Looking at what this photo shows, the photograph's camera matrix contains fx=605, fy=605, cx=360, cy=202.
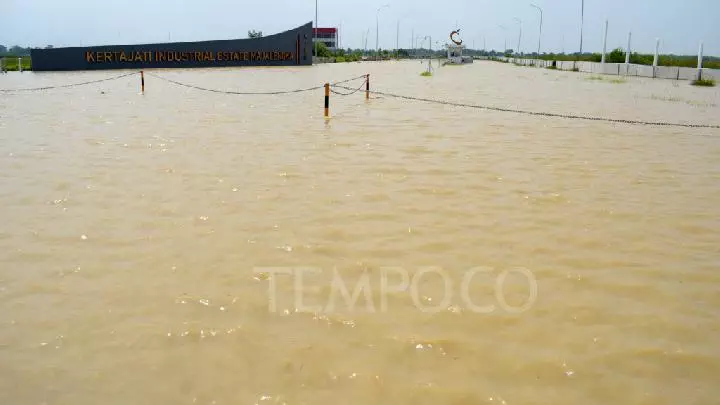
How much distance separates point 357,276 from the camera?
5.00 meters

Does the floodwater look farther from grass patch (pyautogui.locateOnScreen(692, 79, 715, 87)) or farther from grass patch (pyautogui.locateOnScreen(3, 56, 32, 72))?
grass patch (pyautogui.locateOnScreen(3, 56, 32, 72))

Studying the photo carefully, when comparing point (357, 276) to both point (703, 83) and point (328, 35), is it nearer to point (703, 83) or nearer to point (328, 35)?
point (703, 83)

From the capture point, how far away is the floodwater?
140 inches

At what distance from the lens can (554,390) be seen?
345cm

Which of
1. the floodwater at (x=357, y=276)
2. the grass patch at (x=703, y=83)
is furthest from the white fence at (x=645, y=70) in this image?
the floodwater at (x=357, y=276)

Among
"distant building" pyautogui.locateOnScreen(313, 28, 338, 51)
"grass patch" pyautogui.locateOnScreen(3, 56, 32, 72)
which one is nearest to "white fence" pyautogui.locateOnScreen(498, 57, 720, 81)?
"grass patch" pyautogui.locateOnScreen(3, 56, 32, 72)

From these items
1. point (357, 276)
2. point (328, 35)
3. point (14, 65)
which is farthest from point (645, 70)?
point (328, 35)

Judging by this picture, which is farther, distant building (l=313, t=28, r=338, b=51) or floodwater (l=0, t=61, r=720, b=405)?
distant building (l=313, t=28, r=338, b=51)

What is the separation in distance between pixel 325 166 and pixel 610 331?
5988 mm

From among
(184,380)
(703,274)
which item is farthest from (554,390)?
(703,274)

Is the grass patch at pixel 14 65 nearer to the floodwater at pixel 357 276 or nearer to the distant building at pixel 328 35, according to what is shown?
the floodwater at pixel 357 276

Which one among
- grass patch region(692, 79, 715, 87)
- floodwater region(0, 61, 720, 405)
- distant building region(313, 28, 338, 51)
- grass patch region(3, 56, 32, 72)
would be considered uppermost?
distant building region(313, 28, 338, 51)

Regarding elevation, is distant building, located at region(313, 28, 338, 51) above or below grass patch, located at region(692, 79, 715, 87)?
above

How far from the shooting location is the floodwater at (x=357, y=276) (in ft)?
11.7
